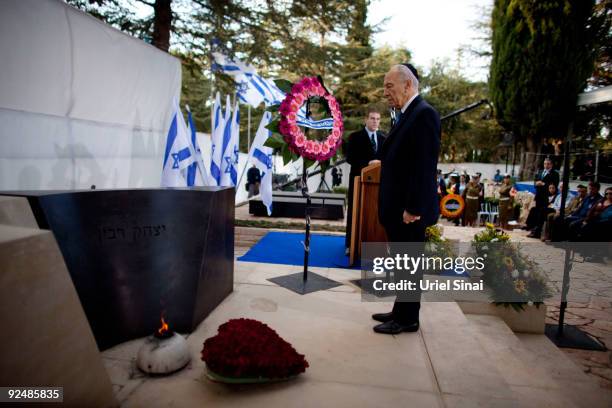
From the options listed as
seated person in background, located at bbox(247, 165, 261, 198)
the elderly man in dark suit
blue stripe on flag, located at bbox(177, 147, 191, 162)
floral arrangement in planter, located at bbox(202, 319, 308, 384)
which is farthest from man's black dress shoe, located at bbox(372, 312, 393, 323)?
seated person in background, located at bbox(247, 165, 261, 198)

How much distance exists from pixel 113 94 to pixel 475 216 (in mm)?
10110

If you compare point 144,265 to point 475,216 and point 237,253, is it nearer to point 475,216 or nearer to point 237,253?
point 237,253

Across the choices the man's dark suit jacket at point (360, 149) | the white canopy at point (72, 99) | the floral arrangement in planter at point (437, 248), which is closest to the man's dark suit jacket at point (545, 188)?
the floral arrangement in planter at point (437, 248)

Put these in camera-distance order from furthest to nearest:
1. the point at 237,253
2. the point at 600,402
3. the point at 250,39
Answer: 1. the point at 250,39
2. the point at 237,253
3. the point at 600,402

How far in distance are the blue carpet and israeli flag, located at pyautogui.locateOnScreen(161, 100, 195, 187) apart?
179cm

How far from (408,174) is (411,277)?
0.77 metres

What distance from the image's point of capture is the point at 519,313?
4.04 metres

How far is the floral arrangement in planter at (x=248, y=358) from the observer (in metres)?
1.91

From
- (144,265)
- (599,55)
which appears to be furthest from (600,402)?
(599,55)

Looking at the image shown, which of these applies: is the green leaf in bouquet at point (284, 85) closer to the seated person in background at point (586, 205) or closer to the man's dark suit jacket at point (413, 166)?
the man's dark suit jacket at point (413, 166)

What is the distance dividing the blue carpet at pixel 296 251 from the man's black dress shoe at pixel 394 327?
2.14 meters

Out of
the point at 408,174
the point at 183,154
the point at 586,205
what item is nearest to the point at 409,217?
the point at 408,174

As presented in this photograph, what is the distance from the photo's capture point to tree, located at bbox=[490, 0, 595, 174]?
14875 mm

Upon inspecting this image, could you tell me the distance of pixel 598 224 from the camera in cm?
714
